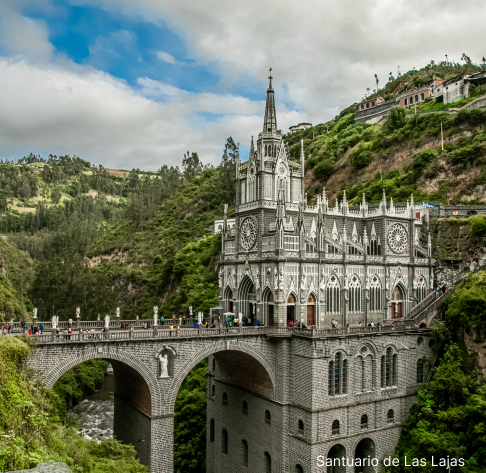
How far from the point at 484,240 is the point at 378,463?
24.1 m

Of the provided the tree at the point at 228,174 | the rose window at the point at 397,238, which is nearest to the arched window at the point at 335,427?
the rose window at the point at 397,238

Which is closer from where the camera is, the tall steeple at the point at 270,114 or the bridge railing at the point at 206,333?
the bridge railing at the point at 206,333

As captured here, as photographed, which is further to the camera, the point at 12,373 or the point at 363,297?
the point at 363,297

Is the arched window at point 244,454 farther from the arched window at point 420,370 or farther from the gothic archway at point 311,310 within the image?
the arched window at point 420,370

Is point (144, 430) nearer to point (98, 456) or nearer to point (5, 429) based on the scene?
point (98, 456)

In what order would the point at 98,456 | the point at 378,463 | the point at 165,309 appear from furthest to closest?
the point at 165,309, the point at 378,463, the point at 98,456

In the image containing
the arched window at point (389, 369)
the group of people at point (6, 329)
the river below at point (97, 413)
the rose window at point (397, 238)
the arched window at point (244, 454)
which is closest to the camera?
the group of people at point (6, 329)

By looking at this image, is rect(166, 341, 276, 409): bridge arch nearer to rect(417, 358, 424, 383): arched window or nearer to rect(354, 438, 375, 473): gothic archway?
rect(354, 438, 375, 473): gothic archway

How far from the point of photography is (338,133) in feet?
351

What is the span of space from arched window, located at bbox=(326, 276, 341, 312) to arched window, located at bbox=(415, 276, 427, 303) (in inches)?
402

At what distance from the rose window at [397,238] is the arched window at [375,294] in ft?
12.7

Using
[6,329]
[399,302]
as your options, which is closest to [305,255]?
[399,302]

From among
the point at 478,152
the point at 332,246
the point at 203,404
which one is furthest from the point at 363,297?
the point at 478,152

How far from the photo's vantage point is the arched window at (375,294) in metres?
42.9
